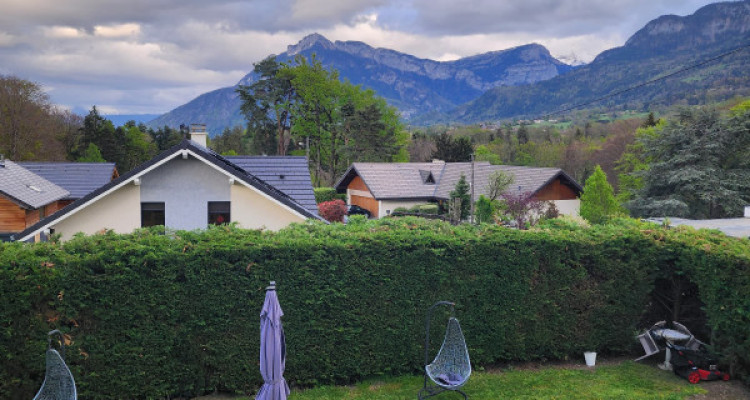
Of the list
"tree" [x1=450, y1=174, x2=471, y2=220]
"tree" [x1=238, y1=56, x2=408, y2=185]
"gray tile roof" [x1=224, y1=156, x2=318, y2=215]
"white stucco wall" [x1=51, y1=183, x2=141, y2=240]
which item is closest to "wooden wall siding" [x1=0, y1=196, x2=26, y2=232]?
"white stucco wall" [x1=51, y1=183, x2=141, y2=240]

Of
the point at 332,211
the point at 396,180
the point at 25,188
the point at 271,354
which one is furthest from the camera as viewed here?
the point at 396,180

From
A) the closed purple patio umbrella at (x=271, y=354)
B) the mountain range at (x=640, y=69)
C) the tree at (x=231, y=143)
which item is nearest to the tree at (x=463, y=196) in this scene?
the closed purple patio umbrella at (x=271, y=354)

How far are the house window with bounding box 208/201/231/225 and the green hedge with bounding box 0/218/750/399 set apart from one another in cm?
587

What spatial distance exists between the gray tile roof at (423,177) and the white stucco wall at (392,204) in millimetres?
543

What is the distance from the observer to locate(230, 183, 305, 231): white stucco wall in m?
13.7

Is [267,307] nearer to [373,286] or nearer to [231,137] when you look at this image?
[373,286]

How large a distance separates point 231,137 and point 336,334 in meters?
67.9

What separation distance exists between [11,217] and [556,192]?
108 feet

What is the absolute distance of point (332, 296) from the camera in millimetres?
7742

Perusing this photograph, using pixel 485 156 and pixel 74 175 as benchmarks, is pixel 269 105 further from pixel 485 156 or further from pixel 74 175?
pixel 74 175

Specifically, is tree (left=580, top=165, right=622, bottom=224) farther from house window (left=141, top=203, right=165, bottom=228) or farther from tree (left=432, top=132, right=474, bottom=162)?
tree (left=432, top=132, right=474, bottom=162)

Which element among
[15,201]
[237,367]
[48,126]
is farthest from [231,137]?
[237,367]

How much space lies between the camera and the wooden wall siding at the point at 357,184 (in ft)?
138

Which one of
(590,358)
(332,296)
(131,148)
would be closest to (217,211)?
(332,296)
